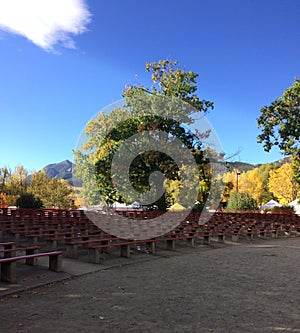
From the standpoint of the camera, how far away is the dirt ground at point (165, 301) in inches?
187

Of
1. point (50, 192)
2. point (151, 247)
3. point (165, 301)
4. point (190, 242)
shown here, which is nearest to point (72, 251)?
point (151, 247)

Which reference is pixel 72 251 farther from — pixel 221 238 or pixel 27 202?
pixel 27 202

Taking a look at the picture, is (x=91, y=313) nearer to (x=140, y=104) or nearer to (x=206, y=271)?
(x=206, y=271)

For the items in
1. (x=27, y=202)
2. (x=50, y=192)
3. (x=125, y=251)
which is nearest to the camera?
(x=125, y=251)

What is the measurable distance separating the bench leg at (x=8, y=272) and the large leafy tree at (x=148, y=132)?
1937 cm

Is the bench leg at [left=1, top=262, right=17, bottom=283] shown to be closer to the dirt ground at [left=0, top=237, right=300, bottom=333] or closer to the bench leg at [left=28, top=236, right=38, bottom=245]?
the dirt ground at [left=0, top=237, right=300, bottom=333]

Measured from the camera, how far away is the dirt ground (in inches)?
187

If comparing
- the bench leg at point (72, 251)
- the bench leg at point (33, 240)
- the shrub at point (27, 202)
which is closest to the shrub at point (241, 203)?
the shrub at point (27, 202)

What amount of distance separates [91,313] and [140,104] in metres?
23.8

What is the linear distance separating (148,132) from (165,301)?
21.1 m

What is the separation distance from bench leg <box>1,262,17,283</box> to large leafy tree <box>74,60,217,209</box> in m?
19.4

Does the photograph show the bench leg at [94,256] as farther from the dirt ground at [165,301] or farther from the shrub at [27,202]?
the shrub at [27,202]

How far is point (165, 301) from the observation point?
596 centimetres

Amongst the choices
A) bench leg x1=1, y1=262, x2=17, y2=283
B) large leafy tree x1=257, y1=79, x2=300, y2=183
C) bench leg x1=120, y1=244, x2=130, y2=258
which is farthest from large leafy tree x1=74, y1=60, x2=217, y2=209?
bench leg x1=1, y1=262, x2=17, y2=283
